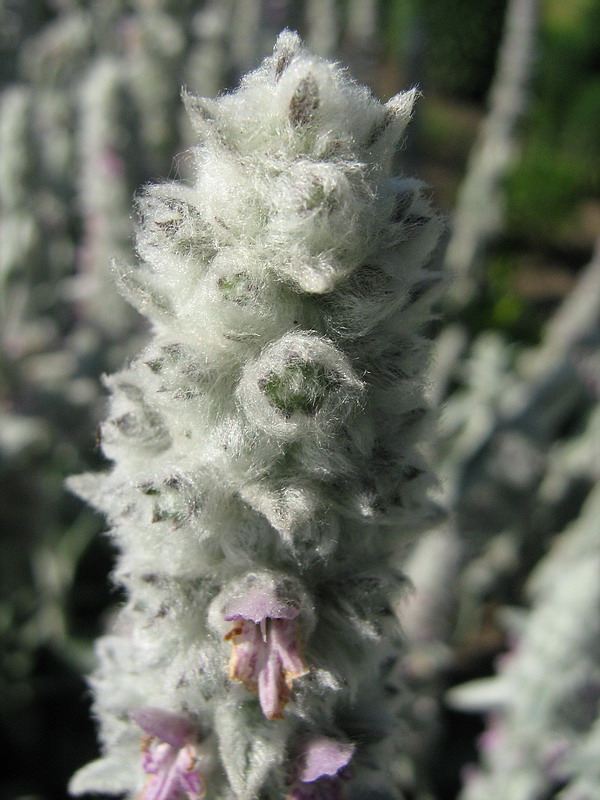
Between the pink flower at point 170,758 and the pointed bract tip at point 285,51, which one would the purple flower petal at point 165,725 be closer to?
the pink flower at point 170,758

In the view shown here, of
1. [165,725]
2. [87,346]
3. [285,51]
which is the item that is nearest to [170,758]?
[165,725]

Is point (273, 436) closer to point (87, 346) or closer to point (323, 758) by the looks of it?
point (323, 758)

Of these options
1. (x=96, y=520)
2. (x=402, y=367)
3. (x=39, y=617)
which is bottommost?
(x=402, y=367)

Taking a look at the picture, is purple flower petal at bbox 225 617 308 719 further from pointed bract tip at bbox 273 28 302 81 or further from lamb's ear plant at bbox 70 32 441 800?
pointed bract tip at bbox 273 28 302 81

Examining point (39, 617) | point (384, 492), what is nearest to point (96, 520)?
point (39, 617)

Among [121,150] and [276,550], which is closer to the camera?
[276,550]

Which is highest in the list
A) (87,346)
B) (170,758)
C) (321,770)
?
(87,346)

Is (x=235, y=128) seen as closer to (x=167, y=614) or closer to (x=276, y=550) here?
(x=276, y=550)
